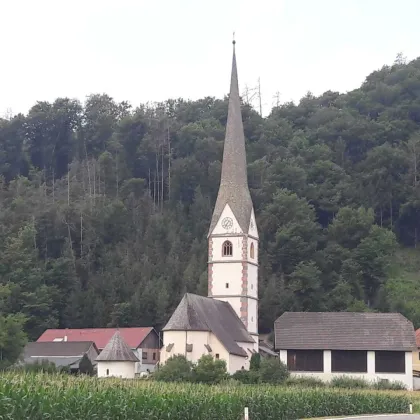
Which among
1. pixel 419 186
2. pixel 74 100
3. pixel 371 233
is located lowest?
pixel 371 233

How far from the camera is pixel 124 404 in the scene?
27219mm

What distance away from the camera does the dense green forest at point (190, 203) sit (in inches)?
3182

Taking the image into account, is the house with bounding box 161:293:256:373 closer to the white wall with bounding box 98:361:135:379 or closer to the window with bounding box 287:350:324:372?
the white wall with bounding box 98:361:135:379

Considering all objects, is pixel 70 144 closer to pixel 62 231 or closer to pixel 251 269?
pixel 62 231

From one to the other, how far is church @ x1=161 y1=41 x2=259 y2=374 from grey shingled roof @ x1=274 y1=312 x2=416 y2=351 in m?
2.54

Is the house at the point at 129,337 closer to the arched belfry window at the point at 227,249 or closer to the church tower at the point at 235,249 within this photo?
the church tower at the point at 235,249

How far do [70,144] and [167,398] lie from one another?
8164cm

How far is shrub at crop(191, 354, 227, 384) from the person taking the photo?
161 ft

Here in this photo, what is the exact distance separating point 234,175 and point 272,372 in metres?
16.4

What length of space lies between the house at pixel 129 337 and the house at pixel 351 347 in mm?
15448

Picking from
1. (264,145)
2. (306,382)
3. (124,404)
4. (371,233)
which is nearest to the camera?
(124,404)

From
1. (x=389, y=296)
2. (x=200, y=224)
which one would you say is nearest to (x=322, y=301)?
(x=389, y=296)

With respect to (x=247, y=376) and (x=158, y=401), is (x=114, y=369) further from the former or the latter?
(x=158, y=401)

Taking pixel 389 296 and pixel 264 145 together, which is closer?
pixel 389 296
